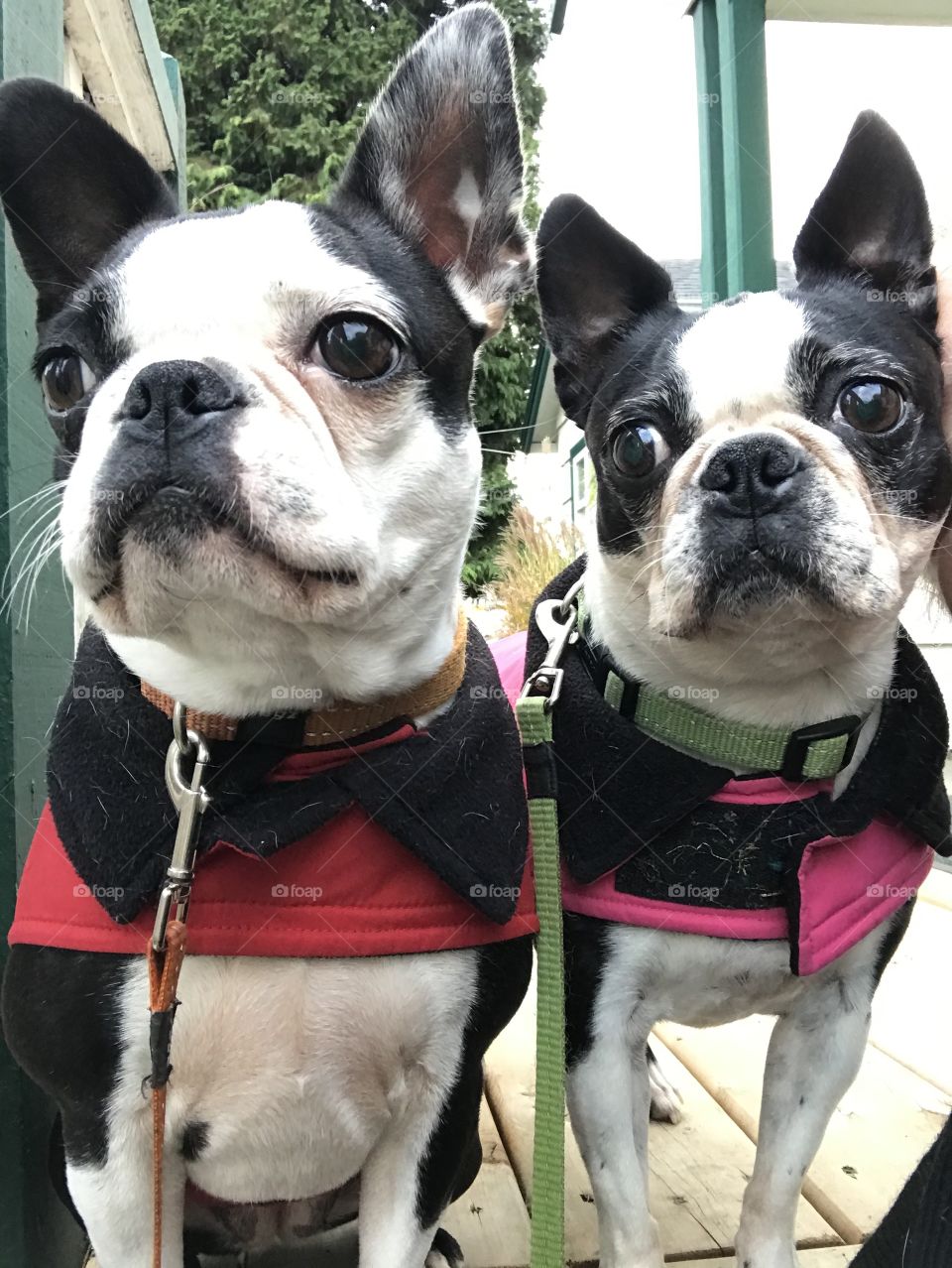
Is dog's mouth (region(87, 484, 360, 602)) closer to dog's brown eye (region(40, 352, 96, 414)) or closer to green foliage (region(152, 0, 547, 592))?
dog's brown eye (region(40, 352, 96, 414))

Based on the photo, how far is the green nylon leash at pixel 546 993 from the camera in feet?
5.28

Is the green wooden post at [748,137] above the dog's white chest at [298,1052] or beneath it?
above

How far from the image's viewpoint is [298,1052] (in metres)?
1.54

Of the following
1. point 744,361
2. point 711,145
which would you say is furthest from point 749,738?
point 711,145

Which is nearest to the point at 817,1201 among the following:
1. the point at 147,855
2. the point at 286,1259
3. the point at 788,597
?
the point at 286,1259

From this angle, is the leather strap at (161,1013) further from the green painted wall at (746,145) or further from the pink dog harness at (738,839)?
the green painted wall at (746,145)

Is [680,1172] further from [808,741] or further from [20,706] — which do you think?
[20,706]

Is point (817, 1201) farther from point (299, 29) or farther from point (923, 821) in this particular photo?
point (299, 29)

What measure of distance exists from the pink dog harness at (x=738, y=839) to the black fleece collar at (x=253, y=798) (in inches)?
9.4

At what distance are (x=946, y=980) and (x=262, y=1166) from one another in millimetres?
2656

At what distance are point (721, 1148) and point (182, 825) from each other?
1865 mm

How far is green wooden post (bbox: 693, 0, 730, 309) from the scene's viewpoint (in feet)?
16.6

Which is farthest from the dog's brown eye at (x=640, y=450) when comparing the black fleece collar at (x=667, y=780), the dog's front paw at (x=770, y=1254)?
the dog's front paw at (x=770, y=1254)

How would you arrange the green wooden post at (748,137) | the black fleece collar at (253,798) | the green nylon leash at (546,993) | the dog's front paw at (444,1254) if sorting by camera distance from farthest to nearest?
the green wooden post at (748,137), the dog's front paw at (444,1254), the green nylon leash at (546,993), the black fleece collar at (253,798)
